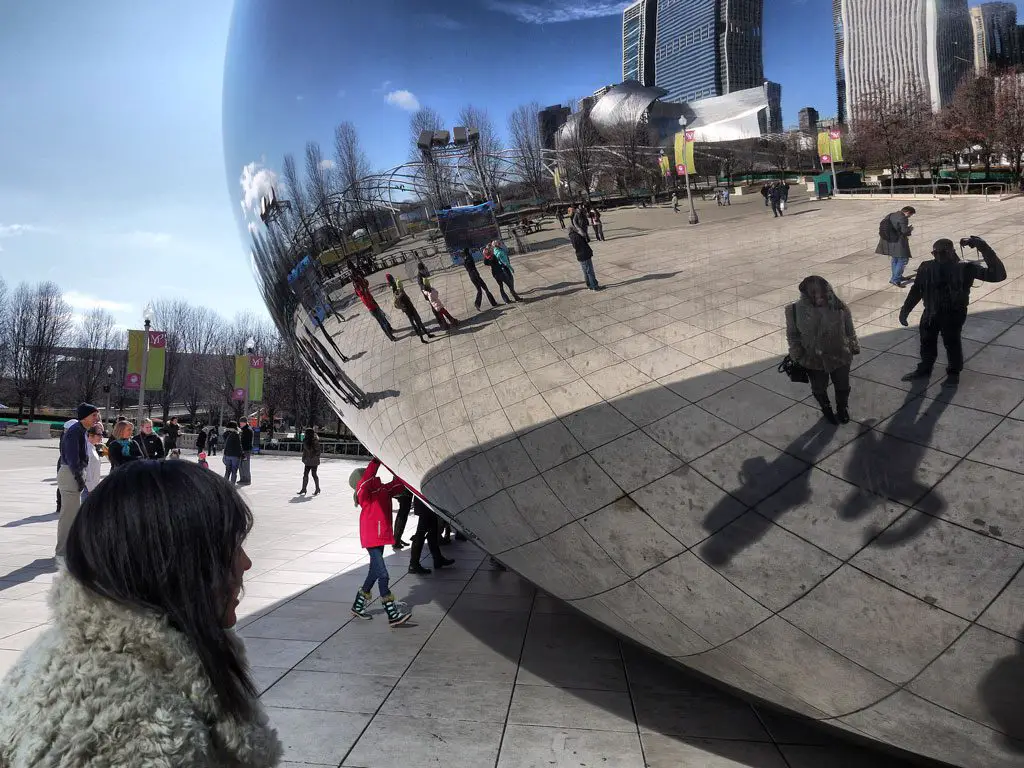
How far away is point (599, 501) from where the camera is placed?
2.29 metres

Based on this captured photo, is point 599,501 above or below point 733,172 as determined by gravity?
below

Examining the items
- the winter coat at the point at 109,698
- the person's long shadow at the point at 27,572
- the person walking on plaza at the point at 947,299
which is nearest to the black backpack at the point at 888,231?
the person walking on plaza at the point at 947,299

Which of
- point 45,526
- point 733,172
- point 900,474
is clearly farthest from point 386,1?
point 45,526

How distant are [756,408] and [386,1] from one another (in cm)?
184

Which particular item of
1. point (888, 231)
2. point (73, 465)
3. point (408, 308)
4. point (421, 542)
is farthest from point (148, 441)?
point (888, 231)

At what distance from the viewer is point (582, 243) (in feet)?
7.51

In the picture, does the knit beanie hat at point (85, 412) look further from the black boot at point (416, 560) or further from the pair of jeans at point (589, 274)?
the pair of jeans at point (589, 274)

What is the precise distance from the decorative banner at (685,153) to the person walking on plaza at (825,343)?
567 mm

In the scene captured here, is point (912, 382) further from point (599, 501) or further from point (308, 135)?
point (308, 135)

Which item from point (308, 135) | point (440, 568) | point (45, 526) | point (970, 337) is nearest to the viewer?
point (970, 337)

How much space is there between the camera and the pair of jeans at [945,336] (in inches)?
71.9

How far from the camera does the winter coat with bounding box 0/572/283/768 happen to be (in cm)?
113

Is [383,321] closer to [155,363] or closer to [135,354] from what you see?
[155,363]

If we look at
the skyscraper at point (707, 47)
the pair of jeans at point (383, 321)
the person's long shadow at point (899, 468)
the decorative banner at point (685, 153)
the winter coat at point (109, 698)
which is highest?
the skyscraper at point (707, 47)
